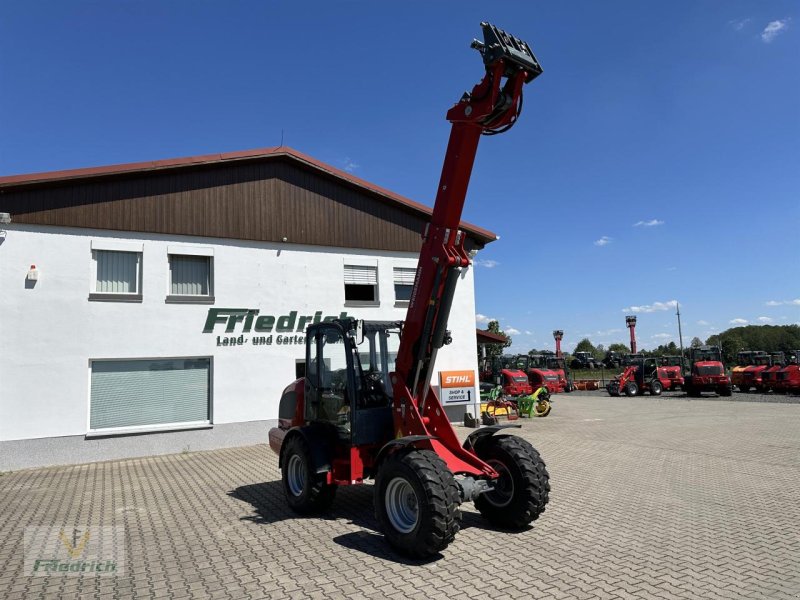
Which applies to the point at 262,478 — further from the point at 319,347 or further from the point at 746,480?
the point at 746,480

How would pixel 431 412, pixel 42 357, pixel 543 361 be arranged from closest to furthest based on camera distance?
pixel 431 412, pixel 42 357, pixel 543 361

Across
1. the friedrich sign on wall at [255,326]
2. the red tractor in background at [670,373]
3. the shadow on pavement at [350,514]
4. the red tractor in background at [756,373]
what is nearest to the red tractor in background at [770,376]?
the red tractor in background at [756,373]

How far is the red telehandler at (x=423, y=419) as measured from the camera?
17.8ft

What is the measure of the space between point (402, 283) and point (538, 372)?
15.2 meters

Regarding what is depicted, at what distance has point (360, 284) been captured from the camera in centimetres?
1474

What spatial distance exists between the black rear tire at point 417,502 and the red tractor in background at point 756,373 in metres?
31.3

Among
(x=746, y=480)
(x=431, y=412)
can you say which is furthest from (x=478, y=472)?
(x=746, y=480)

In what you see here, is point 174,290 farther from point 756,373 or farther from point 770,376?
point 756,373

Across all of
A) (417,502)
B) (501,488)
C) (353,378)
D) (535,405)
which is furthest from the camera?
(535,405)

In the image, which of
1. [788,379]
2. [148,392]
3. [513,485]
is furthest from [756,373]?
[148,392]

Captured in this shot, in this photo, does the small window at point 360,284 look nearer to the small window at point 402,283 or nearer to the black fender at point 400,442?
the small window at point 402,283

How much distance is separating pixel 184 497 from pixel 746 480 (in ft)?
29.8

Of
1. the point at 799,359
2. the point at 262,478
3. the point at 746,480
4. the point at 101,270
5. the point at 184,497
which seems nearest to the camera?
the point at 184,497

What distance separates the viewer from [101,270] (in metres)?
11.6
